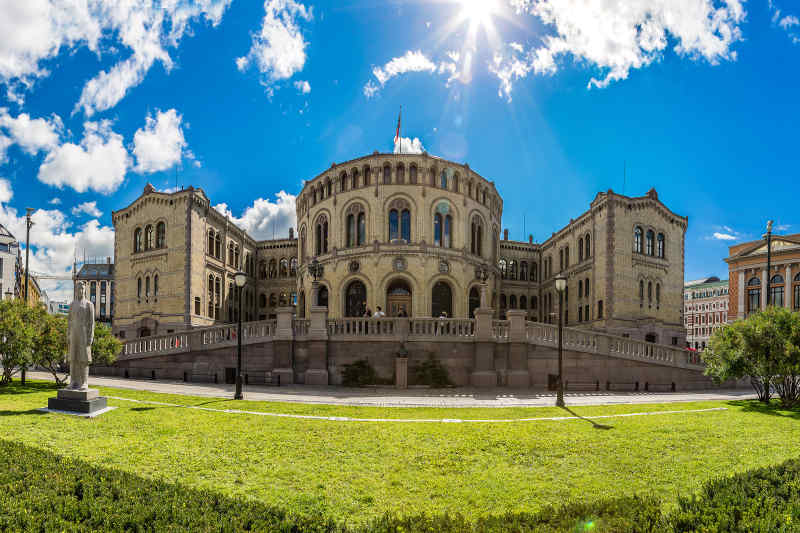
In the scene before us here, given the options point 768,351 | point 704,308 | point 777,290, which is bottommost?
point 704,308

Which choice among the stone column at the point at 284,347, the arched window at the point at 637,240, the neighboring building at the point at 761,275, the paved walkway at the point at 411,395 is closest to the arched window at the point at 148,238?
the paved walkway at the point at 411,395

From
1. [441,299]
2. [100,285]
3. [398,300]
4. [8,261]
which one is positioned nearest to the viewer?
[398,300]

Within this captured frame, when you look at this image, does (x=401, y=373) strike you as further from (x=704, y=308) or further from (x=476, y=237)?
(x=704, y=308)

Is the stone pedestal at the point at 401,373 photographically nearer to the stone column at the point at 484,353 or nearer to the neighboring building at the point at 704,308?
the stone column at the point at 484,353

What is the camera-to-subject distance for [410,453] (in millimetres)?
8320

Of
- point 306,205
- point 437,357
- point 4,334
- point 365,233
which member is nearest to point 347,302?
point 365,233

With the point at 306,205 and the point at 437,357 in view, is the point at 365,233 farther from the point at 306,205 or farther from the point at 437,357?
the point at 437,357

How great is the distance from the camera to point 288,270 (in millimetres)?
52531

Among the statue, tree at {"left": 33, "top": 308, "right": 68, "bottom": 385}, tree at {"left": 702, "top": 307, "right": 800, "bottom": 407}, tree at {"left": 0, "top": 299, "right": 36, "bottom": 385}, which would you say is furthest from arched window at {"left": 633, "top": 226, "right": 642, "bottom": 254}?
tree at {"left": 0, "top": 299, "right": 36, "bottom": 385}

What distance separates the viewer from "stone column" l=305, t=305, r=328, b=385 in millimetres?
20359

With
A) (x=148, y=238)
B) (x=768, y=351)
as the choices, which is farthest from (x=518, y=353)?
(x=148, y=238)

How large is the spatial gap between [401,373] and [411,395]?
2.56 metres

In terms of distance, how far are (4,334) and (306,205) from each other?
25891 millimetres

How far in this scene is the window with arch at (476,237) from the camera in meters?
36.7
